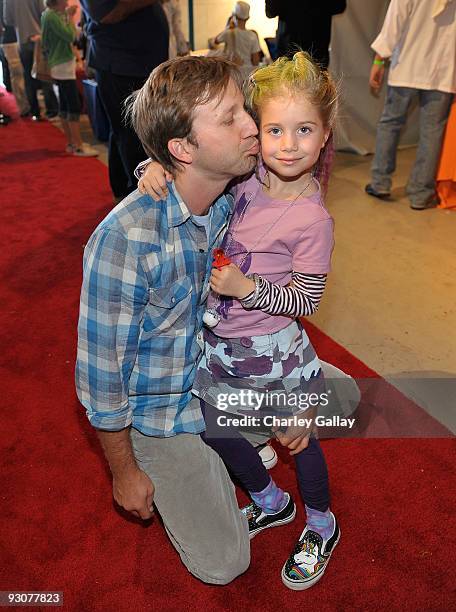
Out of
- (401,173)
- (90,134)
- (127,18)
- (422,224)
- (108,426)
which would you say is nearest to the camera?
(108,426)

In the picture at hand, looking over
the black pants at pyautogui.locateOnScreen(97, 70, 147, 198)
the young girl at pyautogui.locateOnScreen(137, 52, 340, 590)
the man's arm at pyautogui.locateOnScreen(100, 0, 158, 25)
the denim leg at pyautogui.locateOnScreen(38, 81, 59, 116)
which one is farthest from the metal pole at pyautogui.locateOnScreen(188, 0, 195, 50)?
the young girl at pyautogui.locateOnScreen(137, 52, 340, 590)

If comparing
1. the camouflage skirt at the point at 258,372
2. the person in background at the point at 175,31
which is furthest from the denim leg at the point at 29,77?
the camouflage skirt at the point at 258,372

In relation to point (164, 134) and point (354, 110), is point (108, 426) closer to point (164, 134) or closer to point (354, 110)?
point (164, 134)

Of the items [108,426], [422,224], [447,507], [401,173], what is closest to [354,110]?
[401,173]

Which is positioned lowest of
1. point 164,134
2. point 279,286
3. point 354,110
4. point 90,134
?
point 90,134

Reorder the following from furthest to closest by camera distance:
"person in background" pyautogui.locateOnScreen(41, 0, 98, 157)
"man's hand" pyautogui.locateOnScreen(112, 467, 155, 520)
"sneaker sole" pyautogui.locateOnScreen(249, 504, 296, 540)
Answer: "person in background" pyautogui.locateOnScreen(41, 0, 98, 157)
"sneaker sole" pyautogui.locateOnScreen(249, 504, 296, 540)
"man's hand" pyautogui.locateOnScreen(112, 467, 155, 520)

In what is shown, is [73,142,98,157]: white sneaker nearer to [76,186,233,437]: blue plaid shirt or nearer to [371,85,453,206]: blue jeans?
[371,85,453,206]: blue jeans

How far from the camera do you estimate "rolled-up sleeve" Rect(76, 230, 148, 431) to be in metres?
1.32

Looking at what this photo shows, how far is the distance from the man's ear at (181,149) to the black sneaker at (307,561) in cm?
115

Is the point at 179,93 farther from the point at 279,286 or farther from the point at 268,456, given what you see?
the point at 268,456

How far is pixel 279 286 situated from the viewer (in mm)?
1391

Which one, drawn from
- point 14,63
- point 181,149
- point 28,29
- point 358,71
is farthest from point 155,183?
point 14,63

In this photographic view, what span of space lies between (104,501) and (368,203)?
10.4ft

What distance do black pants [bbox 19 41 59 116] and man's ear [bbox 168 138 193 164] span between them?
21.2 feet
